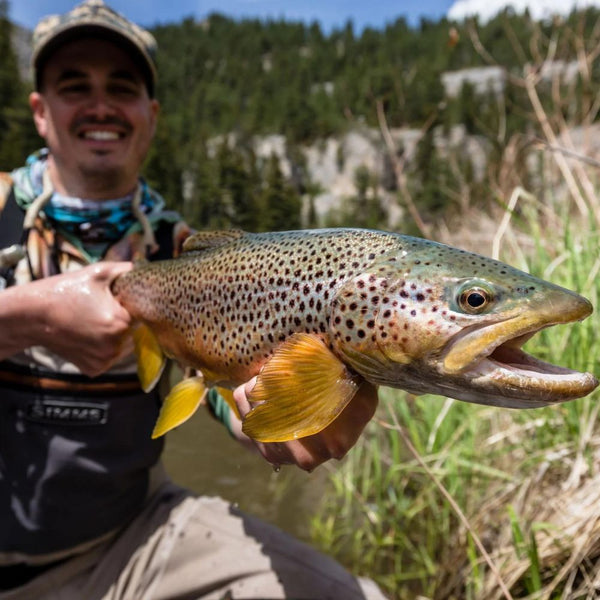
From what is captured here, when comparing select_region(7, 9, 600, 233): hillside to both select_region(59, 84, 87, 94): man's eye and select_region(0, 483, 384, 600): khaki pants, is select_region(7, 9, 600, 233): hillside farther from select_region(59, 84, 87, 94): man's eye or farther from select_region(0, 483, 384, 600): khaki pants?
select_region(0, 483, 384, 600): khaki pants

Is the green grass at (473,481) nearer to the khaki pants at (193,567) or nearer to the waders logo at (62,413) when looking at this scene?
the khaki pants at (193,567)

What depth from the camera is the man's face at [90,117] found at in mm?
2998

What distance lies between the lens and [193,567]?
108 inches

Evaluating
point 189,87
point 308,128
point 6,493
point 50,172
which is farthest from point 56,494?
point 189,87

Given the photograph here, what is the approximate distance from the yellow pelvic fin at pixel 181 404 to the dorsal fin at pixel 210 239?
1.59 ft

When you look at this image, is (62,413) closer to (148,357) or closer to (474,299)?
(148,357)

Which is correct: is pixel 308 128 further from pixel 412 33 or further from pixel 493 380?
pixel 493 380

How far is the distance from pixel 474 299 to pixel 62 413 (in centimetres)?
215

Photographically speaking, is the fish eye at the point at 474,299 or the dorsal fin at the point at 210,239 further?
the dorsal fin at the point at 210,239

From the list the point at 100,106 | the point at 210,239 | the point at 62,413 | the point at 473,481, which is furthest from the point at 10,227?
the point at 473,481

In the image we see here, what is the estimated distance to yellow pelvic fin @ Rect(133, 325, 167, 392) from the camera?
2082 mm

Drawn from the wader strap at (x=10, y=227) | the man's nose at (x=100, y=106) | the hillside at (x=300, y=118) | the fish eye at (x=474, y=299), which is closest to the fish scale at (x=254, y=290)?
the fish eye at (x=474, y=299)

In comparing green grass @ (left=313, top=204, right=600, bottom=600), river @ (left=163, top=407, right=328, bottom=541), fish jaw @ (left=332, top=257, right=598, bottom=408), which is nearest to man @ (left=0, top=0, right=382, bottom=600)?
green grass @ (left=313, top=204, right=600, bottom=600)

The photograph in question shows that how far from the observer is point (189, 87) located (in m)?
108
